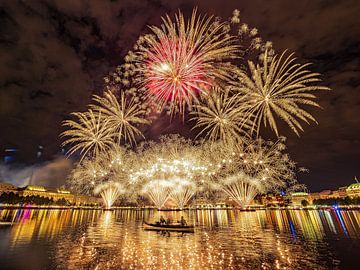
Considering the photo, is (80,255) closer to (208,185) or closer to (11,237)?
(11,237)

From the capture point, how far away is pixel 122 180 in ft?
321

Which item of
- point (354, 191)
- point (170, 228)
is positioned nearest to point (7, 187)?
point (170, 228)

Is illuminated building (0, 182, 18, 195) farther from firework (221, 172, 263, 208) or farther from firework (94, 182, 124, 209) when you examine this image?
firework (221, 172, 263, 208)

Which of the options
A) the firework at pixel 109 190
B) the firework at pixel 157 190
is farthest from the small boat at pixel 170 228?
the firework at pixel 109 190

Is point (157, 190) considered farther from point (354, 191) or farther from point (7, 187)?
point (7, 187)

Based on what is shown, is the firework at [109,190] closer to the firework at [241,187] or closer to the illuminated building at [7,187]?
the firework at [241,187]

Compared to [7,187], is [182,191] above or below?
below

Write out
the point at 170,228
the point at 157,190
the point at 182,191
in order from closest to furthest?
the point at 170,228 → the point at 157,190 → the point at 182,191

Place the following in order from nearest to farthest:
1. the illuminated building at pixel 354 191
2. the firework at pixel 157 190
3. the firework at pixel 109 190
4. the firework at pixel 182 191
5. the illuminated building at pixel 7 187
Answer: the firework at pixel 157 190 < the firework at pixel 182 191 < the firework at pixel 109 190 < the illuminated building at pixel 354 191 < the illuminated building at pixel 7 187

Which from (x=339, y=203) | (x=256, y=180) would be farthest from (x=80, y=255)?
(x=339, y=203)

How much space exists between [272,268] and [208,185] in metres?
69.5

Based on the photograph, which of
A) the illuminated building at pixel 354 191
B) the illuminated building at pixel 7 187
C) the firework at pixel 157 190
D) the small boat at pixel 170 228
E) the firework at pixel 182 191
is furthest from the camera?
the illuminated building at pixel 7 187

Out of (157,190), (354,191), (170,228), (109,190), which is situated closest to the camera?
(170,228)

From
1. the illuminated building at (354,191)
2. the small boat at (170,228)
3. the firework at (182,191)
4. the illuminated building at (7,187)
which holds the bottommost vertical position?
the small boat at (170,228)
